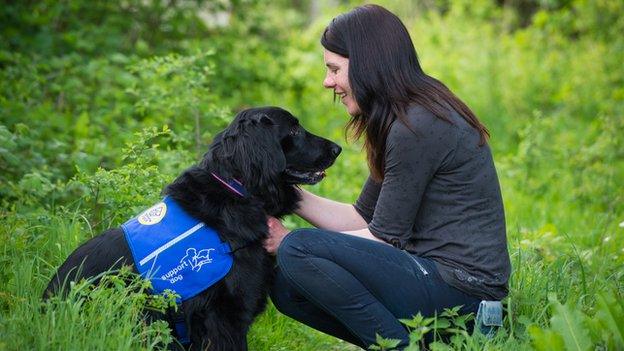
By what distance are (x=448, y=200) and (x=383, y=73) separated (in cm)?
60

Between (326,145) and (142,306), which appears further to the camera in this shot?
(326,145)

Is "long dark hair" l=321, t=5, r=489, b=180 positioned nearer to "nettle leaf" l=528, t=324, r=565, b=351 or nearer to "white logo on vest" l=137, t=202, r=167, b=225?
"nettle leaf" l=528, t=324, r=565, b=351

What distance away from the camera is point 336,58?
10.8ft

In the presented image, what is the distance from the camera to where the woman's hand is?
3.25 metres

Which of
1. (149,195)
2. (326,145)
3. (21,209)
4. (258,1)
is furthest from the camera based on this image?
(258,1)

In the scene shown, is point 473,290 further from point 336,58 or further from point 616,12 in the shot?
point 616,12

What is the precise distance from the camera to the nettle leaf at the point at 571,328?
2762mm

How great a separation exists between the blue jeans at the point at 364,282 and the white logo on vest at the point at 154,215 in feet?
1.70

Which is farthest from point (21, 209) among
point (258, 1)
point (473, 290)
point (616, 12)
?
point (616, 12)

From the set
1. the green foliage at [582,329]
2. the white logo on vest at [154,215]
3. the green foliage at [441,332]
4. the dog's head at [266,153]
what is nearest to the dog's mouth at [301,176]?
the dog's head at [266,153]

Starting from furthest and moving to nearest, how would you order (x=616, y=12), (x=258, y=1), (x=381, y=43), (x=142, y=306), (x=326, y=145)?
(x=616, y=12) < (x=258, y=1) < (x=326, y=145) < (x=381, y=43) < (x=142, y=306)

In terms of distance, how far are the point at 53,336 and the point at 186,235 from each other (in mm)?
653

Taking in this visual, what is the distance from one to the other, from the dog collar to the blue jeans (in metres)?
0.28

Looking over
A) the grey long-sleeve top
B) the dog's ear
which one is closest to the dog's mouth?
the dog's ear
